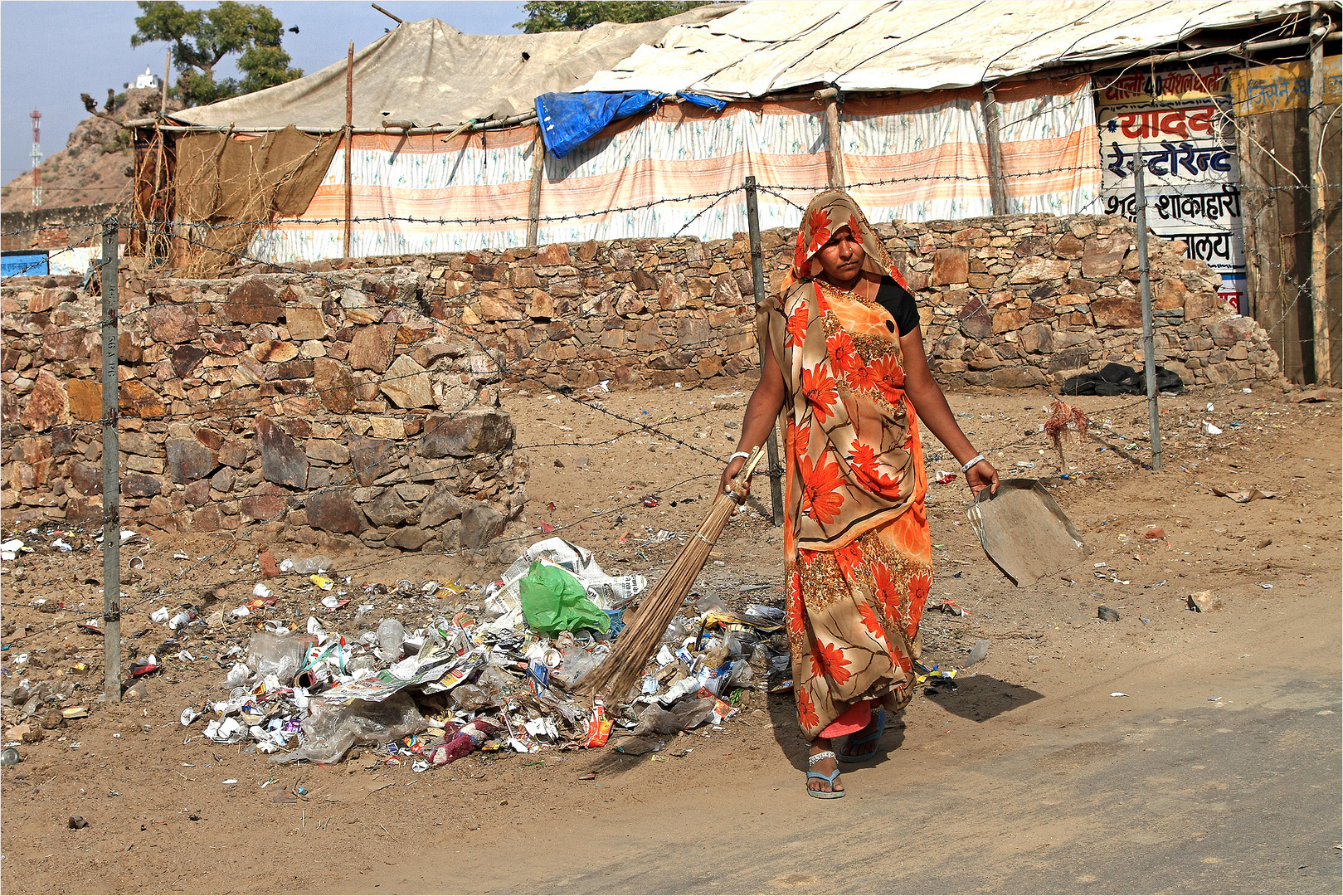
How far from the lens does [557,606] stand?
15.6ft

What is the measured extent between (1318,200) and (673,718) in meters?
8.54

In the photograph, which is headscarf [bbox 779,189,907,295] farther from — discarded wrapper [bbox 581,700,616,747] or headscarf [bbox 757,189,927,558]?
discarded wrapper [bbox 581,700,616,747]

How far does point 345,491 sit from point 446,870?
3307 mm

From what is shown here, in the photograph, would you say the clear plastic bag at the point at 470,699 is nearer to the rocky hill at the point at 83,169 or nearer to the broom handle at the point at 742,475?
the broom handle at the point at 742,475

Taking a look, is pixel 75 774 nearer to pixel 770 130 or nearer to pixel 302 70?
pixel 770 130

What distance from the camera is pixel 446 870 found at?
3.13 metres

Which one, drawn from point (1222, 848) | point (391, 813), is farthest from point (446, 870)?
point (1222, 848)

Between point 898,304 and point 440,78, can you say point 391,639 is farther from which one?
point 440,78

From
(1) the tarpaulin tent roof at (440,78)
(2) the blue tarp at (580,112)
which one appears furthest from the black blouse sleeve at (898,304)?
(1) the tarpaulin tent roof at (440,78)

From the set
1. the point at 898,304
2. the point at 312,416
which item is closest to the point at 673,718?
the point at 898,304

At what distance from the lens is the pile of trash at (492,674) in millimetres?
4039

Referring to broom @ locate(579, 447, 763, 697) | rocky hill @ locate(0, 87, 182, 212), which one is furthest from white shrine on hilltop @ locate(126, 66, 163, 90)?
broom @ locate(579, 447, 763, 697)

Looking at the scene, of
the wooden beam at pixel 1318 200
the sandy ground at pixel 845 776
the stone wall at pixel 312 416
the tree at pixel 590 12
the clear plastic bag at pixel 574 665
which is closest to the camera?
the sandy ground at pixel 845 776

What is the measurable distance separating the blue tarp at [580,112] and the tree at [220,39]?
20.1 m
